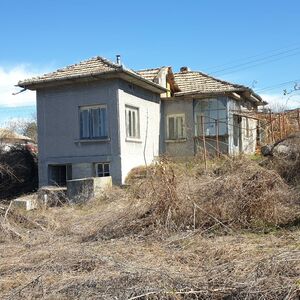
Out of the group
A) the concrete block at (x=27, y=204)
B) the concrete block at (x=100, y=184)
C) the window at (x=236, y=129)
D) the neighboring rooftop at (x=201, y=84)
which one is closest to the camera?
the concrete block at (x=27, y=204)

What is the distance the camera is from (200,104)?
21750 mm

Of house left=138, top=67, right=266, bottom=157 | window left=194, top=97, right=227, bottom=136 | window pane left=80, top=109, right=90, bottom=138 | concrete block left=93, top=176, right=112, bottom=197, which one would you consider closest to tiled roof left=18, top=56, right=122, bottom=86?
window pane left=80, top=109, right=90, bottom=138

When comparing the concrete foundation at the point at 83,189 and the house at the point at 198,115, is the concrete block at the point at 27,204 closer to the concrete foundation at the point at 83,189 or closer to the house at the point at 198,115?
the concrete foundation at the point at 83,189

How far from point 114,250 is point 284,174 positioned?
657 centimetres

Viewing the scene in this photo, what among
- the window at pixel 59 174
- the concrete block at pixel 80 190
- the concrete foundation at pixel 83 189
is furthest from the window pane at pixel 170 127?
the concrete block at pixel 80 190

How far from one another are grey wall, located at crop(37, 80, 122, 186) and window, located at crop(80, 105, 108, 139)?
0.20 metres

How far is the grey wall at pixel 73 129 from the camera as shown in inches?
712

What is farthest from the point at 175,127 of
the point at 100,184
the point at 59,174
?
the point at 100,184

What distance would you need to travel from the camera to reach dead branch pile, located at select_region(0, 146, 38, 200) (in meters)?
19.9

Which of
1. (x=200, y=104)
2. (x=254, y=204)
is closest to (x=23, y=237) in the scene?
(x=254, y=204)

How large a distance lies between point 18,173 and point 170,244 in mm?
13789

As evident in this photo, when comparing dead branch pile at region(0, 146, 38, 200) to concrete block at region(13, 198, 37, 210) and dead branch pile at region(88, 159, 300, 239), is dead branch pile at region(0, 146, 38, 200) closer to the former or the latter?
concrete block at region(13, 198, 37, 210)

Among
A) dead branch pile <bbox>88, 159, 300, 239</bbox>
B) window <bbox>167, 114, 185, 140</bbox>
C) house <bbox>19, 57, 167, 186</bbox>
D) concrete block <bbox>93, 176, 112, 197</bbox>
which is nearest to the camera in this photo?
dead branch pile <bbox>88, 159, 300, 239</bbox>

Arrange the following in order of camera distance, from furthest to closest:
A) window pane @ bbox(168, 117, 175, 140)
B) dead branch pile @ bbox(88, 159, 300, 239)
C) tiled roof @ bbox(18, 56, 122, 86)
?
window pane @ bbox(168, 117, 175, 140) → tiled roof @ bbox(18, 56, 122, 86) → dead branch pile @ bbox(88, 159, 300, 239)
